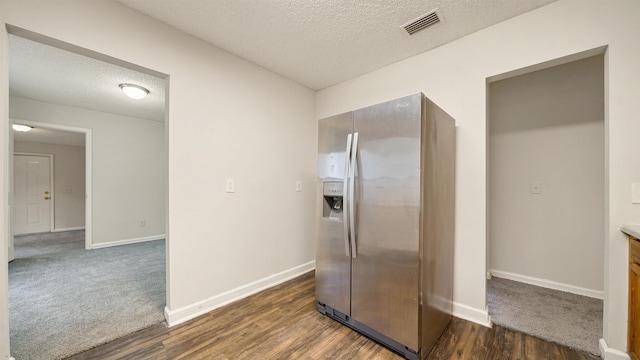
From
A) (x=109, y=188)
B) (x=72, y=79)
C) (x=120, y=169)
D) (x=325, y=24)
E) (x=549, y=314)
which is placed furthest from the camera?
(x=120, y=169)

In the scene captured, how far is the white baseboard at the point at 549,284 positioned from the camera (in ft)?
7.79

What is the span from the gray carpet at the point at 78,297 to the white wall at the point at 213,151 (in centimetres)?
43

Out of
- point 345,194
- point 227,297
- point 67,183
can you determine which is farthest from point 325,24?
point 67,183

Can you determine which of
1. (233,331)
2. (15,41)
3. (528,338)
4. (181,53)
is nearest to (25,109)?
(15,41)

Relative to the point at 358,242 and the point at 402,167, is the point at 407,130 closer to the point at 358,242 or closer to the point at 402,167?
the point at 402,167

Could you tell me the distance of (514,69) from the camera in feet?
6.09

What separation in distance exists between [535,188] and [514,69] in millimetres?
1590

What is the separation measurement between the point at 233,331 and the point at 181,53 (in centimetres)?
236

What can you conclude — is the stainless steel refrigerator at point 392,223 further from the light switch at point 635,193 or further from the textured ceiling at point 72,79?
the textured ceiling at point 72,79

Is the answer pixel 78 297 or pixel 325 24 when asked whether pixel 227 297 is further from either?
pixel 325 24

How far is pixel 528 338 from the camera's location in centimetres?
176

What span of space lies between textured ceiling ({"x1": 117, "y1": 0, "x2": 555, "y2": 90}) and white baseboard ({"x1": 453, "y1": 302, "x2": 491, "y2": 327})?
2.37m

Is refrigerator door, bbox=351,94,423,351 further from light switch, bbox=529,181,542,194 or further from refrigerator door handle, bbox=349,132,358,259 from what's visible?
light switch, bbox=529,181,542,194

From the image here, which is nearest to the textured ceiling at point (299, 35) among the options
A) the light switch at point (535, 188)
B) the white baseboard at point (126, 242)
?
the light switch at point (535, 188)
